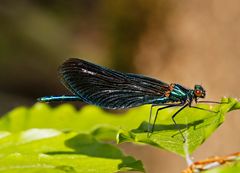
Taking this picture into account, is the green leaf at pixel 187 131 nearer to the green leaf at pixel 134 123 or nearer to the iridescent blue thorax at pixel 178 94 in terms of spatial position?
the green leaf at pixel 134 123

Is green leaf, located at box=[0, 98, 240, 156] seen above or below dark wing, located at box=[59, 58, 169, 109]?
below

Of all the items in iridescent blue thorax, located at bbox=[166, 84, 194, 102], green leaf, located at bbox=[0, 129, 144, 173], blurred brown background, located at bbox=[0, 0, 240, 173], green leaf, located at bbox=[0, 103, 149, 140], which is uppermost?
blurred brown background, located at bbox=[0, 0, 240, 173]

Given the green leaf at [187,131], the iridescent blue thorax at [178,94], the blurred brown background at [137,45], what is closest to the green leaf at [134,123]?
the green leaf at [187,131]

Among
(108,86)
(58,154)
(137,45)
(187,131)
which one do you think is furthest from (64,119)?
(137,45)

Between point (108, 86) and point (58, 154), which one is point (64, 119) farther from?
point (58, 154)

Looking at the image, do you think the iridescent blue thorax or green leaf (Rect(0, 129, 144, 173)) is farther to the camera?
the iridescent blue thorax

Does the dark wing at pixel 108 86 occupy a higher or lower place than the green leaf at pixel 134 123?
higher

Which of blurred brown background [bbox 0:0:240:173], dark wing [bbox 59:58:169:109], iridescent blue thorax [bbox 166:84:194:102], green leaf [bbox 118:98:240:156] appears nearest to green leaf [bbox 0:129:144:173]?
green leaf [bbox 118:98:240:156]

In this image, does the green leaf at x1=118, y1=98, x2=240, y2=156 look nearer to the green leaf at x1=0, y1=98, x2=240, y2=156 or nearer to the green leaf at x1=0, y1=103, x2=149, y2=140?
the green leaf at x1=0, y1=98, x2=240, y2=156
